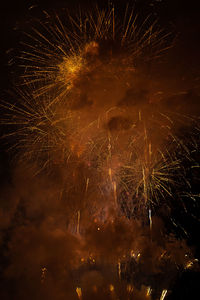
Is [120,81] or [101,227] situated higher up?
[120,81]

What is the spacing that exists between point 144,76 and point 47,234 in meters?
4.53

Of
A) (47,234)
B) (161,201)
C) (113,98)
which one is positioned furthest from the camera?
(161,201)

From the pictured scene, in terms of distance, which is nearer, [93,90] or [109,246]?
[93,90]

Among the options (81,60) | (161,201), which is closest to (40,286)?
(161,201)

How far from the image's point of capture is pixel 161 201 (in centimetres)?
803

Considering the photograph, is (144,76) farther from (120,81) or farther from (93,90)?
(93,90)

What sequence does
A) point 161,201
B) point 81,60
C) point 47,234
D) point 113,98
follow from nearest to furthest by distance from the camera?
point 81,60
point 113,98
point 47,234
point 161,201

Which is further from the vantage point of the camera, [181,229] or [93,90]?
[181,229]

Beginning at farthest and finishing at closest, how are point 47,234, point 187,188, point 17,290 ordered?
point 187,188 → point 47,234 → point 17,290

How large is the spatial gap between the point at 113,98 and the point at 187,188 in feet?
13.0

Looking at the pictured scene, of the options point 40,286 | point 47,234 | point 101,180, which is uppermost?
point 101,180

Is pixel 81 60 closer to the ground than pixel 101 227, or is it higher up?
higher up

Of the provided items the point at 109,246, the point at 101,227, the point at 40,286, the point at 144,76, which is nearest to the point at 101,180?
the point at 101,227

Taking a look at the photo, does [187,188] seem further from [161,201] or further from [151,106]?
[151,106]
